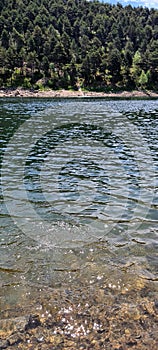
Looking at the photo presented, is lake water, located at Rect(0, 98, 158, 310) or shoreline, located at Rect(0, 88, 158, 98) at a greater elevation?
lake water, located at Rect(0, 98, 158, 310)

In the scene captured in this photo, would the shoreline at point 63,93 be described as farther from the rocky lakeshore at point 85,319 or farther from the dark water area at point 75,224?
the rocky lakeshore at point 85,319

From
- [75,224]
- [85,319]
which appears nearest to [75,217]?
[75,224]

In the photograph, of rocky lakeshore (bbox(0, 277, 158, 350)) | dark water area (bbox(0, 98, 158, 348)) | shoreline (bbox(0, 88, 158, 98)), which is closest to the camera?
rocky lakeshore (bbox(0, 277, 158, 350))

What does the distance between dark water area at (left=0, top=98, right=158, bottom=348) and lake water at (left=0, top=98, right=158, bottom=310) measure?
1.2 inches

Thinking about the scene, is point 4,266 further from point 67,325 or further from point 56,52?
point 56,52

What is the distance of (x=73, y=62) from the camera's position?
17638cm

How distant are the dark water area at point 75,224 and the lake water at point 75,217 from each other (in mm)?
29

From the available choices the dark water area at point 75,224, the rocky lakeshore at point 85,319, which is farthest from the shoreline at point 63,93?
the rocky lakeshore at point 85,319

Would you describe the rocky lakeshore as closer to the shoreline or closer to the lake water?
the lake water

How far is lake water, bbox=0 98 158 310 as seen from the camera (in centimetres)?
953

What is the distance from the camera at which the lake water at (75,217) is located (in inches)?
375

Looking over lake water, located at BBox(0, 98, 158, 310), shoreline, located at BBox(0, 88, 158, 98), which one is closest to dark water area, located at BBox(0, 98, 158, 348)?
lake water, located at BBox(0, 98, 158, 310)

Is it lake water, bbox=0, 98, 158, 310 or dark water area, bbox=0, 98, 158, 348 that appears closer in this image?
dark water area, bbox=0, 98, 158, 348

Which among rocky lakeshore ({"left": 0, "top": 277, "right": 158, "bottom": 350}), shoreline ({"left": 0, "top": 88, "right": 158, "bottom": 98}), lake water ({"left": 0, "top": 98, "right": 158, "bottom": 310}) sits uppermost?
rocky lakeshore ({"left": 0, "top": 277, "right": 158, "bottom": 350})
